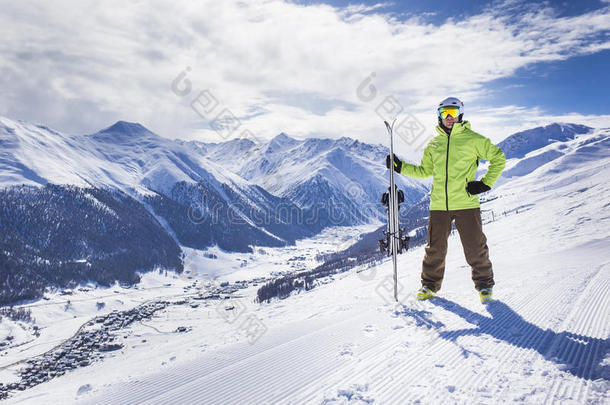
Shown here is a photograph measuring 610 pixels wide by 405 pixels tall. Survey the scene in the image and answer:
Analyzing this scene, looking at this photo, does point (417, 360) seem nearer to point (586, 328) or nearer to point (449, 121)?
point (586, 328)

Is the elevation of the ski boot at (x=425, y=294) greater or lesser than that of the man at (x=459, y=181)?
lesser

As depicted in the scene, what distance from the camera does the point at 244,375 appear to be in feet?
14.0

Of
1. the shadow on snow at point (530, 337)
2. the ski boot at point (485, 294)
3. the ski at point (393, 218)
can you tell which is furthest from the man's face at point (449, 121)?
the shadow on snow at point (530, 337)

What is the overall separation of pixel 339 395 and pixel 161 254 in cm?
19270

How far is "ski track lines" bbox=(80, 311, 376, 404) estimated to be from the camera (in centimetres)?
385

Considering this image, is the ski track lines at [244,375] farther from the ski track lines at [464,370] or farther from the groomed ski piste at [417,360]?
the ski track lines at [464,370]

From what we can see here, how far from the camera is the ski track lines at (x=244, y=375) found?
12.6 feet

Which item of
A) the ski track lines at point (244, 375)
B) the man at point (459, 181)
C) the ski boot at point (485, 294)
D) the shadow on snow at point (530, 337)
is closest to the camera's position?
the shadow on snow at point (530, 337)

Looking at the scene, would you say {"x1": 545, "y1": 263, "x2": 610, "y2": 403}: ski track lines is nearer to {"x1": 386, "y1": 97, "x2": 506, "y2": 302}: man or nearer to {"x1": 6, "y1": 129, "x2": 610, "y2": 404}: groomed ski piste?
{"x1": 6, "y1": 129, "x2": 610, "y2": 404}: groomed ski piste

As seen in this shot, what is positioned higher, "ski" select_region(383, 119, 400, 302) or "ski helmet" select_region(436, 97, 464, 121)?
"ski helmet" select_region(436, 97, 464, 121)

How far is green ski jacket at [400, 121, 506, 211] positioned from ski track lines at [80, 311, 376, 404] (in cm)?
313

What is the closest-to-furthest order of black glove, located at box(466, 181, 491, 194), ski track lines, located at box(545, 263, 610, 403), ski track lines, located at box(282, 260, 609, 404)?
ski track lines, located at box(545, 263, 610, 403) → ski track lines, located at box(282, 260, 609, 404) → black glove, located at box(466, 181, 491, 194)

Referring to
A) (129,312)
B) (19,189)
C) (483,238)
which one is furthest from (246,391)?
(19,189)

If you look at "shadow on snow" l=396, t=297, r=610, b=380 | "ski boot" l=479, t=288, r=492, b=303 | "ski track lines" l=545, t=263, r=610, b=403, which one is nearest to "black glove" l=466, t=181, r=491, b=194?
"ski boot" l=479, t=288, r=492, b=303
